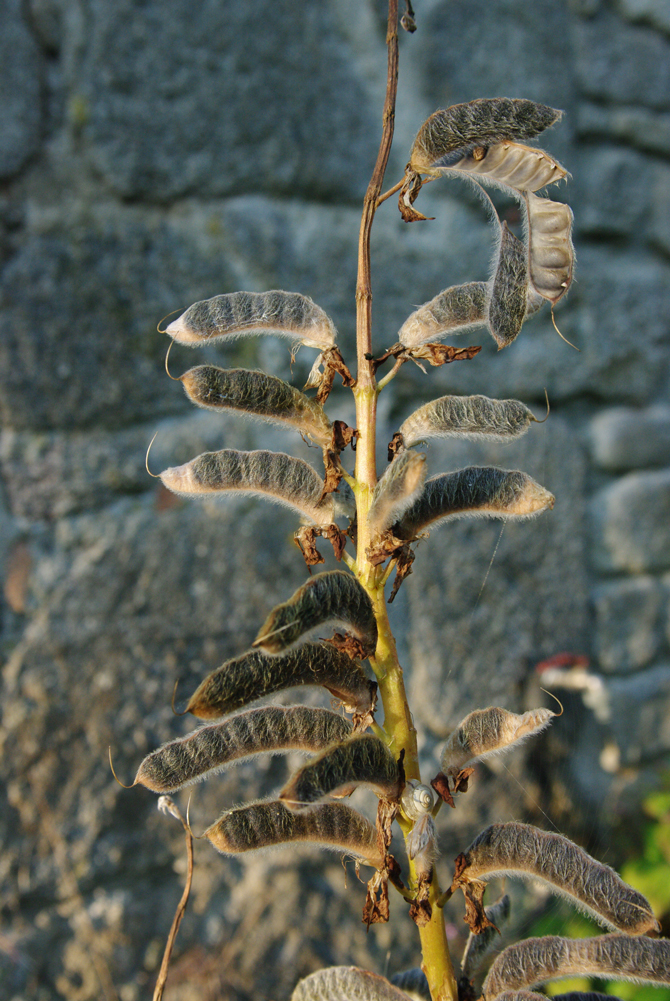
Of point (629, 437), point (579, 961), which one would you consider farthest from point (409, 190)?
point (629, 437)

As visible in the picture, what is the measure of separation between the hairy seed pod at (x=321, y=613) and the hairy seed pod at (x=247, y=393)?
0.32 feet

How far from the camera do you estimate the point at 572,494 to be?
4.08 feet

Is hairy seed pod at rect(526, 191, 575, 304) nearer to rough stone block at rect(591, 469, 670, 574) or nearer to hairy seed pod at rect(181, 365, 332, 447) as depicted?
hairy seed pod at rect(181, 365, 332, 447)

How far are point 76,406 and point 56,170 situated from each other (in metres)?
0.31

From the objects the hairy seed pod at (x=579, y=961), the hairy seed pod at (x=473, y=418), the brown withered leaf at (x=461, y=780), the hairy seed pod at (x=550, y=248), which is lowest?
the hairy seed pod at (x=579, y=961)

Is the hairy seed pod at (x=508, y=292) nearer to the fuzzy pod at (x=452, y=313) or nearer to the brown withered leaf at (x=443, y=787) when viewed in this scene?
the fuzzy pod at (x=452, y=313)

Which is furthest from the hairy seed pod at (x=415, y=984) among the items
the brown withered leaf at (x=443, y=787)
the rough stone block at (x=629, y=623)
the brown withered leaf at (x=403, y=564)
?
the rough stone block at (x=629, y=623)

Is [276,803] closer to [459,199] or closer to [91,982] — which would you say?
[91,982]

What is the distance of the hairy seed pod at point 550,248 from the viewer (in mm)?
331

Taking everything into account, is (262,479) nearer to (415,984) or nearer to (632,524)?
(415,984)

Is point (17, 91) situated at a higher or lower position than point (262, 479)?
higher

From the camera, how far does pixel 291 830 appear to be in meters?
0.35

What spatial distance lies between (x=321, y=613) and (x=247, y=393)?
0.44ft

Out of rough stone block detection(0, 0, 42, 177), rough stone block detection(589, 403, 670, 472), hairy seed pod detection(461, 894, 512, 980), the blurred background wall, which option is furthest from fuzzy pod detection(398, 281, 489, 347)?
rough stone block detection(589, 403, 670, 472)
